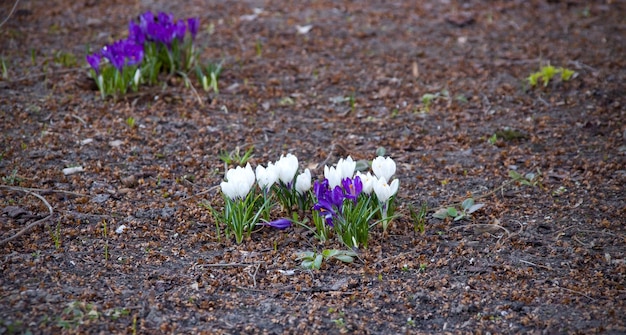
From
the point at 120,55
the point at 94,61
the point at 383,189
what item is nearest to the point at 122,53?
the point at 120,55

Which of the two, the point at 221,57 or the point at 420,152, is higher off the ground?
the point at 221,57

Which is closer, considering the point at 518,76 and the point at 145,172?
the point at 145,172

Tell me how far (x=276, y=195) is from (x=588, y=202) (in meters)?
1.40

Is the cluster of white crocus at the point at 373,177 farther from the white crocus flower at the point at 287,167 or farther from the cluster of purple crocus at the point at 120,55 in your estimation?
the cluster of purple crocus at the point at 120,55

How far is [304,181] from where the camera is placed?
9.07ft

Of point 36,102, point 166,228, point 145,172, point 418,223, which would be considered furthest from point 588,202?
point 36,102

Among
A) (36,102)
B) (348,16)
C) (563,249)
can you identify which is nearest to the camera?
(563,249)

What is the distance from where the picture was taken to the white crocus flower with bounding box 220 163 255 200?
2676mm

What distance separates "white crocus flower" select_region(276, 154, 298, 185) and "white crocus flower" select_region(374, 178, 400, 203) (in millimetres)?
350

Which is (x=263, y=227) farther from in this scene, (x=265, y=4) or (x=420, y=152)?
(x=265, y=4)

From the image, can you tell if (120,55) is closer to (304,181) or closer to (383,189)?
(304,181)

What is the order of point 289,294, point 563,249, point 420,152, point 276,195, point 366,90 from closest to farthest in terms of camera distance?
1. point 289,294
2. point 563,249
3. point 276,195
4. point 420,152
5. point 366,90

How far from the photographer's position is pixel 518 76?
14.2ft

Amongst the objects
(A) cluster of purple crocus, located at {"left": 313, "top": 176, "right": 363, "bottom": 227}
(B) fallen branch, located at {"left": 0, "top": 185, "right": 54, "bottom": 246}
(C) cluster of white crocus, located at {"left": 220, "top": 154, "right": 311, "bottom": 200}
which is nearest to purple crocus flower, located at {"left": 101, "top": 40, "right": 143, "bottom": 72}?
(B) fallen branch, located at {"left": 0, "top": 185, "right": 54, "bottom": 246}
